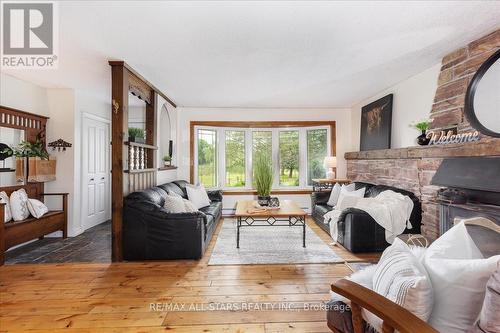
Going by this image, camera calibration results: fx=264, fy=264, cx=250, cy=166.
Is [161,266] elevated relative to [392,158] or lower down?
lower down

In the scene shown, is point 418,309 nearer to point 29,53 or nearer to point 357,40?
point 357,40

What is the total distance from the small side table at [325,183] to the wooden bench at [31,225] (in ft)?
14.8

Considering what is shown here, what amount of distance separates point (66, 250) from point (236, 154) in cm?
359

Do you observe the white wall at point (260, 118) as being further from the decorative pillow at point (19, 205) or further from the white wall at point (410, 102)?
the decorative pillow at point (19, 205)

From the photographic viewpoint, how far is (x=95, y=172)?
4.96 metres

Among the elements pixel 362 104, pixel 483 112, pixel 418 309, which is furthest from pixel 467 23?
pixel 362 104

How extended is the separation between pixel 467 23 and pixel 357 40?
92 cm

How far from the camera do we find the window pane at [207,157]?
19.7 ft

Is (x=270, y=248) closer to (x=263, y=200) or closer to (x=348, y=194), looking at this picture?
(x=263, y=200)

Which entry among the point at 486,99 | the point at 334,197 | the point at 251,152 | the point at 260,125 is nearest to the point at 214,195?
the point at 251,152

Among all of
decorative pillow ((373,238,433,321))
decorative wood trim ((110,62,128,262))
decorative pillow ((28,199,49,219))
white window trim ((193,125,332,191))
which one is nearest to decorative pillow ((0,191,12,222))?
decorative pillow ((28,199,49,219))

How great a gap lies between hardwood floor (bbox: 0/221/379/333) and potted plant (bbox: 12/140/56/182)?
1434 millimetres

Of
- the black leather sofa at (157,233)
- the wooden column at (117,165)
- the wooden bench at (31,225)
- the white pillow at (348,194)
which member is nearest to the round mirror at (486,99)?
the white pillow at (348,194)

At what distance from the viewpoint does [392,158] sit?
4.09 m
